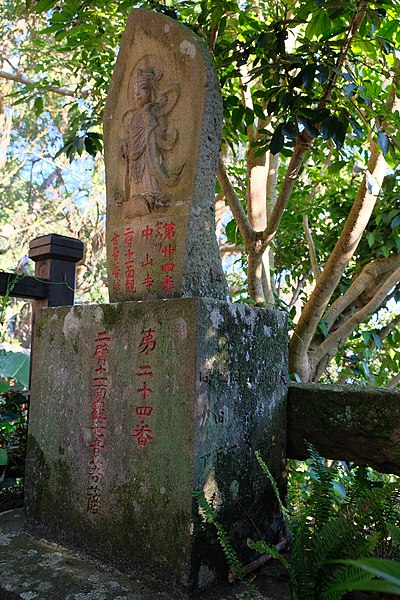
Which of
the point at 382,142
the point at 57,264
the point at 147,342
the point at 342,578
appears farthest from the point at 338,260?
the point at 342,578

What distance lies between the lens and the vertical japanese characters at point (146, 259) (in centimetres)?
207

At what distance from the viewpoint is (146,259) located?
2.17 metres

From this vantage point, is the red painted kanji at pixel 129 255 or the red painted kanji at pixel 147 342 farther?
the red painted kanji at pixel 129 255

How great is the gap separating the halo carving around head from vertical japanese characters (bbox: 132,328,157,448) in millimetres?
1085

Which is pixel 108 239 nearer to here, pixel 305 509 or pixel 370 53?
pixel 305 509

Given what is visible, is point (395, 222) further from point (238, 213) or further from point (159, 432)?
point (159, 432)

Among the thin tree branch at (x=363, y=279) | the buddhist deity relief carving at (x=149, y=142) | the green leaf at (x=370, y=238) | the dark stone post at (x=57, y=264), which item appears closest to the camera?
the buddhist deity relief carving at (x=149, y=142)

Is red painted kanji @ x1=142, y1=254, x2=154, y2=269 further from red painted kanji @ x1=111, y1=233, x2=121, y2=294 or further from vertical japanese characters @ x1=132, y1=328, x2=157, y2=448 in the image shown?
vertical japanese characters @ x1=132, y1=328, x2=157, y2=448

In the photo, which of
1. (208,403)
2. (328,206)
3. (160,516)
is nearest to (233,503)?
(160,516)

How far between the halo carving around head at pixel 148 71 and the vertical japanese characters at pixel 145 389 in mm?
1085

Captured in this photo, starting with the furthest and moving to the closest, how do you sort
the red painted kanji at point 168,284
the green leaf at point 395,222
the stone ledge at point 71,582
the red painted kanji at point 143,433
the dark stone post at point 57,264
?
1. the green leaf at point 395,222
2. the dark stone post at point 57,264
3. the red painted kanji at point 168,284
4. the red painted kanji at point 143,433
5. the stone ledge at point 71,582

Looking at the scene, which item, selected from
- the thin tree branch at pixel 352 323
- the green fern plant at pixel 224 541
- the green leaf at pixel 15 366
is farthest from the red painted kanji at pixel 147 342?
the thin tree branch at pixel 352 323

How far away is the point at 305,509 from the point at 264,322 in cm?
71

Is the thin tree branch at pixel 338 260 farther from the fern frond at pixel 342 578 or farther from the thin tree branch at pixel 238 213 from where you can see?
the fern frond at pixel 342 578
